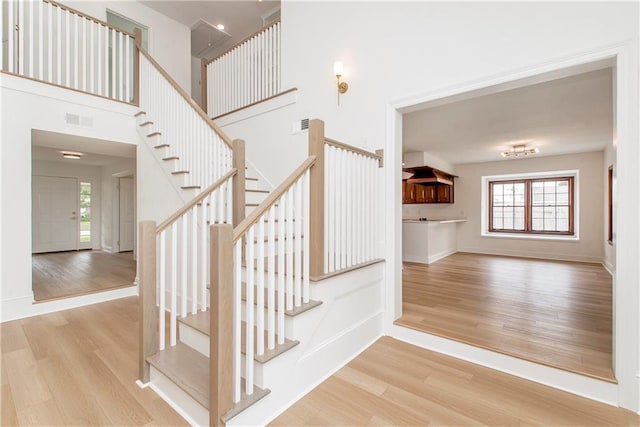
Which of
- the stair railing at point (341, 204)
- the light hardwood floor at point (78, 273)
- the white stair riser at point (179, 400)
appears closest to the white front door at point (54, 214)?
the light hardwood floor at point (78, 273)

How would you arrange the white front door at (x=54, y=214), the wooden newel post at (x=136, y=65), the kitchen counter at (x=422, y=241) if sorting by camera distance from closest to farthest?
the wooden newel post at (x=136, y=65), the kitchen counter at (x=422, y=241), the white front door at (x=54, y=214)

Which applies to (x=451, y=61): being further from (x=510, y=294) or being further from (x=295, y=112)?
(x=510, y=294)

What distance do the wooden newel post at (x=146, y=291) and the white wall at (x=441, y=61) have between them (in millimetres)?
2021

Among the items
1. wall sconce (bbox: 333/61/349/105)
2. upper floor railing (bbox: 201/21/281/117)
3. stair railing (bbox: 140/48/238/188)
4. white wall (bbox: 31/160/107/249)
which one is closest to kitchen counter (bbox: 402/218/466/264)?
wall sconce (bbox: 333/61/349/105)

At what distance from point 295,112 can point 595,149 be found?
21.7 feet

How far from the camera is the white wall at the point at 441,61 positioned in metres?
1.75

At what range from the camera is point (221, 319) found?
1423mm

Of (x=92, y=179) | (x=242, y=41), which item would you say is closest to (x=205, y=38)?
(x=242, y=41)

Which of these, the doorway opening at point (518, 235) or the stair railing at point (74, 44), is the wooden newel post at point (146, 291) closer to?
the doorway opening at point (518, 235)

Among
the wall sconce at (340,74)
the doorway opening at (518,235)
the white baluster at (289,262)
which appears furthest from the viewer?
the wall sconce at (340,74)

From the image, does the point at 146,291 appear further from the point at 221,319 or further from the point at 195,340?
the point at 221,319

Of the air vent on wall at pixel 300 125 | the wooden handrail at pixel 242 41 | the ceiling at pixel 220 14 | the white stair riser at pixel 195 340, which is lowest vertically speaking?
the white stair riser at pixel 195 340

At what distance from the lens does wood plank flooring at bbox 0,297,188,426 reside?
1679 mm

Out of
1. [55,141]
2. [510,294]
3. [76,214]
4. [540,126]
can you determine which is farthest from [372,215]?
[76,214]
